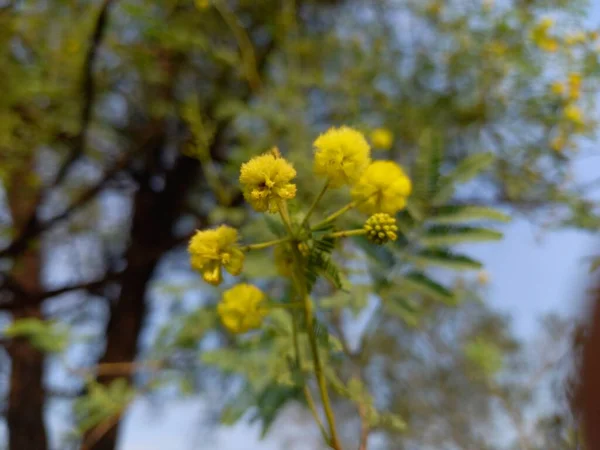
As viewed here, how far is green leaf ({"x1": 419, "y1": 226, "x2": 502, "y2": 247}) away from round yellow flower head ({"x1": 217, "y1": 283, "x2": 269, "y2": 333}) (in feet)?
1.48

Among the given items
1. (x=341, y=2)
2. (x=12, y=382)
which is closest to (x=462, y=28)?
(x=341, y=2)

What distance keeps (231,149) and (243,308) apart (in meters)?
2.66

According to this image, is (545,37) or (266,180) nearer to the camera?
(266,180)

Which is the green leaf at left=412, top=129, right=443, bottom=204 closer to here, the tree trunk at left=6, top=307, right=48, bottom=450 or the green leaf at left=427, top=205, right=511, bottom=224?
the green leaf at left=427, top=205, right=511, bottom=224

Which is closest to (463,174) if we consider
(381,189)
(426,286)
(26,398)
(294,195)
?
(426,286)

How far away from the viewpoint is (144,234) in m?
4.24

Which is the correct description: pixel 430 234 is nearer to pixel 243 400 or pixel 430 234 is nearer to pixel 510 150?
pixel 243 400

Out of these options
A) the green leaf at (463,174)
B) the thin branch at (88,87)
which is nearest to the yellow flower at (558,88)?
the green leaf at (463,174)

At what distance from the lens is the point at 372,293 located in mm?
1237

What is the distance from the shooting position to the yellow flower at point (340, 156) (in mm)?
662

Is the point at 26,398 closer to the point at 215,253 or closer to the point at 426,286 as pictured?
the point at 426,286

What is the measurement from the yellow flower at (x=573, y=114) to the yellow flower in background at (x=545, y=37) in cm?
25

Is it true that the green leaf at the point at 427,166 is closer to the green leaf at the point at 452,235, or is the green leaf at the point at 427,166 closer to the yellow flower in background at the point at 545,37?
the green leaf at the point at 452,235

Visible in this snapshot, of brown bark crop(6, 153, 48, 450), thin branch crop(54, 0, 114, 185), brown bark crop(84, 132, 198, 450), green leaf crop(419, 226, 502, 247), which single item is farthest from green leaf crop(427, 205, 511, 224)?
Result: brown bark crop(84, 132, 198, 450)
